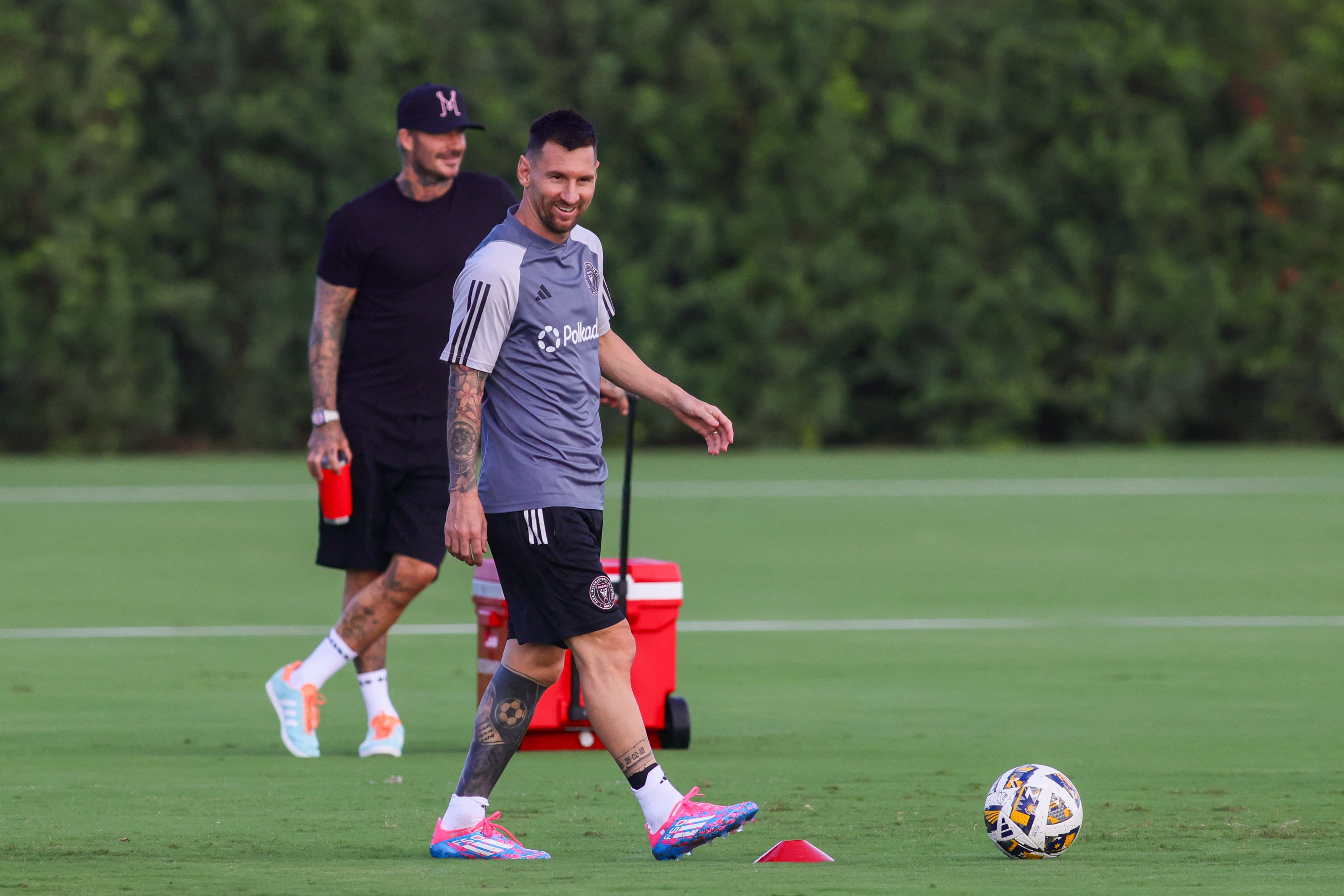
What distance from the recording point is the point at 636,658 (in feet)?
23.4

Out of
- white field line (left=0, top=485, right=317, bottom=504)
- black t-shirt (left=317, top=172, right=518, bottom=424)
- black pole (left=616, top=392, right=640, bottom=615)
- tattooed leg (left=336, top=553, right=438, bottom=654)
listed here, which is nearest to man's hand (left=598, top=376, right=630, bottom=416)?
black pole (left=616, top=392, right=640, bottom=615)

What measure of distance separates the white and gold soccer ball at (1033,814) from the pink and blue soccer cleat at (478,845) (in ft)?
3.89

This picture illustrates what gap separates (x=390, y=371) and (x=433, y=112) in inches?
37.2

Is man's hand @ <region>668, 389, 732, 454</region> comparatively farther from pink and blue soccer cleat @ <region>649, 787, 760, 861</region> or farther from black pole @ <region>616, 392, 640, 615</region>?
black pole @ <region>616, 392, 640, 615</region>

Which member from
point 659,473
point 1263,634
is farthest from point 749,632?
point 659,473

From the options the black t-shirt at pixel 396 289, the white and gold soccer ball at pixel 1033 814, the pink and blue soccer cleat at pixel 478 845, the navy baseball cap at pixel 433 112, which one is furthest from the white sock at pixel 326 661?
the white and gold soccer ball at pixel 1033 814

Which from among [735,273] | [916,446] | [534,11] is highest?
[534,11]

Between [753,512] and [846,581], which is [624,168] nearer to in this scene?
[753,512]

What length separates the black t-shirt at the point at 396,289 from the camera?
7.18 m

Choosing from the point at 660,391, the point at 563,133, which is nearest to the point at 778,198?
the point at 660,391

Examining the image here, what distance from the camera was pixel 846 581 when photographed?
12070 mm

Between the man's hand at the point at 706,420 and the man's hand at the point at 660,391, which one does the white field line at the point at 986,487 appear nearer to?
the man's hand at the point at 660,391

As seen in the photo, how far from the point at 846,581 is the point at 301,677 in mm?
5473

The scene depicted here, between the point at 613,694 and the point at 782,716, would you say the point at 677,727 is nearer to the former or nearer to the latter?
the point at 782,716
